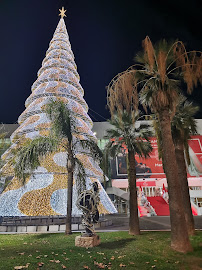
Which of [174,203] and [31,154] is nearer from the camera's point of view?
[174,203]

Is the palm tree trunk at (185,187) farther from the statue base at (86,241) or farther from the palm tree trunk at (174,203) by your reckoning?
the statue base at (86,241)

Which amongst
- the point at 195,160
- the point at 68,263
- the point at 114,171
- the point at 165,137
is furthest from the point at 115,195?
the point at 68,263

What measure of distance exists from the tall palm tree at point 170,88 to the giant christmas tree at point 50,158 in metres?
8.03

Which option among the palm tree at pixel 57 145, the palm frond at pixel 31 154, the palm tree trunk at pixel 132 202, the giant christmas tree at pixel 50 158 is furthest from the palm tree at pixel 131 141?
the palm frond at pixel 31 154

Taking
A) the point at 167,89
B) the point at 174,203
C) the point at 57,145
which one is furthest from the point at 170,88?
the point at 57,145

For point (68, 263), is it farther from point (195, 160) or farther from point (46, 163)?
point (195, 160)

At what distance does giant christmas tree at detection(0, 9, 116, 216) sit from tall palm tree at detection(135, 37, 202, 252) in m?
8.03

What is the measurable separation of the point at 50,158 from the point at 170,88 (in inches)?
459

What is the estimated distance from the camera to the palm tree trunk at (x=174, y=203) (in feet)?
26.3

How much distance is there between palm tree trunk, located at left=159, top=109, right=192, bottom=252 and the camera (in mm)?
8023

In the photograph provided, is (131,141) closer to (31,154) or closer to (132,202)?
(132,202)

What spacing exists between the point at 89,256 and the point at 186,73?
8229 mm

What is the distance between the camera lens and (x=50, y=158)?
17.3 m

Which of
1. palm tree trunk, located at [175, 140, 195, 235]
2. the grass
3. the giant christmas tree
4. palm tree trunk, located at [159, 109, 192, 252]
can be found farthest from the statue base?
palm tree trunk, located at [175, 140, 195, 235]
